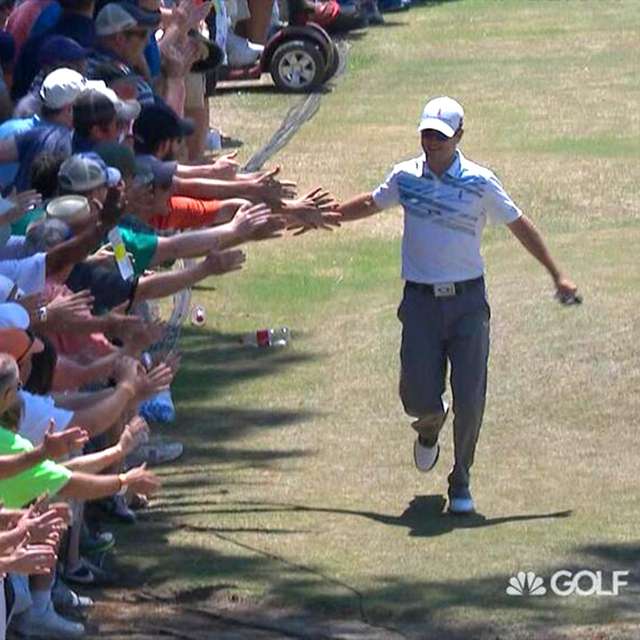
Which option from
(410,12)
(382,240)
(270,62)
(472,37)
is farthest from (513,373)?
(410,12)

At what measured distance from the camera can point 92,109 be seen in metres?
10.2

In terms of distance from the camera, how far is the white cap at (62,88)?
10.3m

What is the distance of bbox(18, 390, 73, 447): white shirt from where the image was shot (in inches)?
303

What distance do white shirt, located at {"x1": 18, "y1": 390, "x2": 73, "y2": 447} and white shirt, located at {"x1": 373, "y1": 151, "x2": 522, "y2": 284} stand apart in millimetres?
3097

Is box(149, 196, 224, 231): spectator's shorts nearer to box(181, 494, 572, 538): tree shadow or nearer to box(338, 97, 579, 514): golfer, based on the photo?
box(338, 97, 579, 514): golfer

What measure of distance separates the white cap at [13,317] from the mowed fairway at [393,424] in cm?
196

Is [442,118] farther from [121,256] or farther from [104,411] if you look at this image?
[104,411]

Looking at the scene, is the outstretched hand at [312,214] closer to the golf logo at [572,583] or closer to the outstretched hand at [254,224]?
the outstretched hand at [254,224]

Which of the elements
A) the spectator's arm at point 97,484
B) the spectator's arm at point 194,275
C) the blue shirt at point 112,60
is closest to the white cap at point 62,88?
the blue shirt at point 112,60

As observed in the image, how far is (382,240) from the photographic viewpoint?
17.6m

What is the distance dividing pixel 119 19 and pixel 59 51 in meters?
0.73

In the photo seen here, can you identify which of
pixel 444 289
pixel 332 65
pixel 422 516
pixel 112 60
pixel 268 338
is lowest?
pixel 332 65

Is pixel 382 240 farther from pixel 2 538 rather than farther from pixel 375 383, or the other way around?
pixel 2 538

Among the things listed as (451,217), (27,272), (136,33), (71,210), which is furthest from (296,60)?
(27,272)
